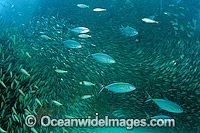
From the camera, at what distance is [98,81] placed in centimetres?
379

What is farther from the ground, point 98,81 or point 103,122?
point 98,81

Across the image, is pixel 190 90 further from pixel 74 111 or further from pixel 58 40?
pixel 58 40

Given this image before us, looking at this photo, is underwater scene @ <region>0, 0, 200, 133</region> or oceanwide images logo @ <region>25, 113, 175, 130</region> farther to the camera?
oceanwide images logo @ <region>25, 113, 175, 130</region>

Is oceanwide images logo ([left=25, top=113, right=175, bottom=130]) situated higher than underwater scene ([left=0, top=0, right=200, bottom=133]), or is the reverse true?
underwater scene ([left=0, top=0, right=200, bottom=133])

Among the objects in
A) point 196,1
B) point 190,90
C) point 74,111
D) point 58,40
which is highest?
point 196,1

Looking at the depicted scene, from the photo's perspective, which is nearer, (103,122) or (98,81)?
(103,122)

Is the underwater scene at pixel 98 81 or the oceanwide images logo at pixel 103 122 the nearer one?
the underwater scene at pixel 98 81

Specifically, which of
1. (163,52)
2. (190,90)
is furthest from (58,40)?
(190,90)

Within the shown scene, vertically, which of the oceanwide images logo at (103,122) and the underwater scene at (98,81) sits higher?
the underwater scene at (98,81)

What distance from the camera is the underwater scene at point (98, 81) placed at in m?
2.84

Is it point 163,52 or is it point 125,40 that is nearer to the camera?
point 163,52

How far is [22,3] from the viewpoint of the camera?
7.52m

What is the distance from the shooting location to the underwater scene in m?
2.84

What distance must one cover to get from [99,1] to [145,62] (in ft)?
15.2
